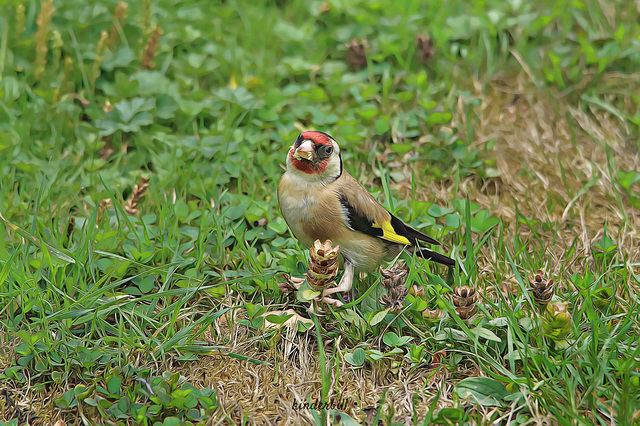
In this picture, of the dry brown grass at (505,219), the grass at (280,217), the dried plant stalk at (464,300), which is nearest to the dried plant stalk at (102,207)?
the grass at (280,217)

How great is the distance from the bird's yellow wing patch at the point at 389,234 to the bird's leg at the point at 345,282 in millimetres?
234

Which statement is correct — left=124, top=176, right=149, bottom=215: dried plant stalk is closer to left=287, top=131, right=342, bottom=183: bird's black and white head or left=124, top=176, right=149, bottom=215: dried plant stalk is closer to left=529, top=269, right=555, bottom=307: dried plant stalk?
left=287, top=131, right=342, bottom=183: bird's black and white head

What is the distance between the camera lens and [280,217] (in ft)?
12.8

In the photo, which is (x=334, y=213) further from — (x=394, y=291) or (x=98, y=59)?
(x=98, y=59)

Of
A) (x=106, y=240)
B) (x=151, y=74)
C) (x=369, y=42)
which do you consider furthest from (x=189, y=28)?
(x=106, y=240)

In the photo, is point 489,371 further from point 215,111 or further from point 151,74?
point 151,74

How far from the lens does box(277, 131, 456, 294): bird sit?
333cm

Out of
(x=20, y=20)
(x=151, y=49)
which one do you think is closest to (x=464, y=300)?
(x=151, y=49)

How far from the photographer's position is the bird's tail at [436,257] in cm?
342

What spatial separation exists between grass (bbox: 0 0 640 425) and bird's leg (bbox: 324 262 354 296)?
0.37ft

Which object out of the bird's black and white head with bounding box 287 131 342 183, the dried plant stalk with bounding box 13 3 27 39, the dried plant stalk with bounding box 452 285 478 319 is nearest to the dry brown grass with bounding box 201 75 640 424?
the dried plant stalk with bounding box 452 285 478 319

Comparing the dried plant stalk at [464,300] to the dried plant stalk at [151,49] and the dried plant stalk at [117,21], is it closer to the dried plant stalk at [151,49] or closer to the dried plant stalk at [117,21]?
the dried plant stalk at [151,49]

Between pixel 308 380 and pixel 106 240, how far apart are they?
1.32 meters

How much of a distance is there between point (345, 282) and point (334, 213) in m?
0.35
